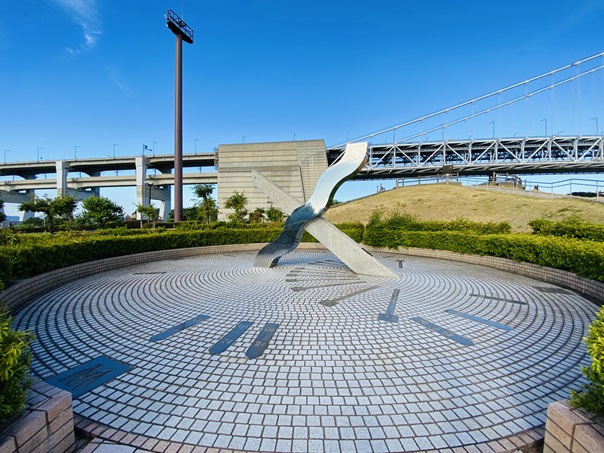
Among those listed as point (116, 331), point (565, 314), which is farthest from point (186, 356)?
point (565, 314)

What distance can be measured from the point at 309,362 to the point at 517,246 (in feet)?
35.9

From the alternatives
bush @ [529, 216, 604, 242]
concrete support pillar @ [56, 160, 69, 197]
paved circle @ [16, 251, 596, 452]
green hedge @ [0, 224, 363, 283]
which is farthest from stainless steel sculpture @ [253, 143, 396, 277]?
concrete support pillar @ [56, 160, 69, 197]

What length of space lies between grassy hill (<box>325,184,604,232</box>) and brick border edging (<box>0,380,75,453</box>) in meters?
28.3

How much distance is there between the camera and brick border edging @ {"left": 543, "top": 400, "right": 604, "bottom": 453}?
2205mm

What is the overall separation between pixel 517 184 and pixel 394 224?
1198 inches

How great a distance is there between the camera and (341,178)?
1022 centimetres

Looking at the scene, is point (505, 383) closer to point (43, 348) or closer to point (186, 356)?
point (186, 356)

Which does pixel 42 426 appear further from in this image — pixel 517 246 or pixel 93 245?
pixel 517 246

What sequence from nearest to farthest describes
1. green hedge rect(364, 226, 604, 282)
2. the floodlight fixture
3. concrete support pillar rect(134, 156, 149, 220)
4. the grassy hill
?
green hedge rect(364, 226, 604, 282) → the grassy hill → the floodlight fixture → concrete support pillar rect(134, 156, 149, 220)

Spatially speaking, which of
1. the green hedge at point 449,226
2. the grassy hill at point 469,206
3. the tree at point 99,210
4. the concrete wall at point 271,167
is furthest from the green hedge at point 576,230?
the concrete wall at point 271,167

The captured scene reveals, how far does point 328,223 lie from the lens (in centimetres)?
1079

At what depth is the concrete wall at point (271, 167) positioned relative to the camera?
52125 millimetres

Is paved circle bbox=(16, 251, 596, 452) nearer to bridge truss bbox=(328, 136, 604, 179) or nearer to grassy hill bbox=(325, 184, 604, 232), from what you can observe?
grassy hill bbox=(325, 184, 604, 232)

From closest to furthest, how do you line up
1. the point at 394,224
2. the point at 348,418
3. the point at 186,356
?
the point at 348,418 < the point at 186,356 < the point at 394,224
